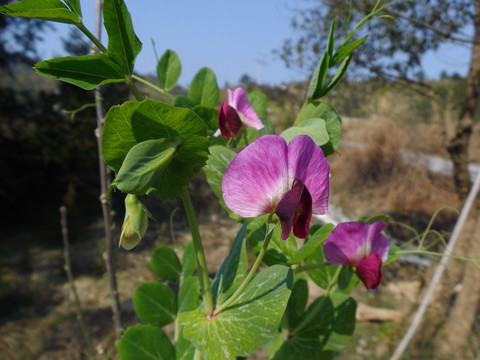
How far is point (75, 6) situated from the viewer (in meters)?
0.22

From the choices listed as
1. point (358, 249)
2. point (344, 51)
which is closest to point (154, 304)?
point (358, 249)

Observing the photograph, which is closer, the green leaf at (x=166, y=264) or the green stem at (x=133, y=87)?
the green stem at (x=133, y=87)

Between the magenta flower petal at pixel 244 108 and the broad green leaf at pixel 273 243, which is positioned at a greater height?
the magenta flower petal at pixel 244 108

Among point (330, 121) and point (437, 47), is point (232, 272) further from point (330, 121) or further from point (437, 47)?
point (437, 47)

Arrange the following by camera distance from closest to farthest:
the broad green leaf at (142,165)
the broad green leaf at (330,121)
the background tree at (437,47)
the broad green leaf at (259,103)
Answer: the broad green leaf at (142,165) → the broad green leaf at (330,121) → the broad green leaf at (259,103) → the background tree at (437,47)

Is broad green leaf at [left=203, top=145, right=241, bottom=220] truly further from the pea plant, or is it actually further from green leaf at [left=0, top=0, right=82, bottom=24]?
green leaf at [left=0, top=0, right=82, bottom=24]

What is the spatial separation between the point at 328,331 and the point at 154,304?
0.72 feet

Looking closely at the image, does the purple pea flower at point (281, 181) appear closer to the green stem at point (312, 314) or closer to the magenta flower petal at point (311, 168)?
the magenta flower petal at point (311, 168)

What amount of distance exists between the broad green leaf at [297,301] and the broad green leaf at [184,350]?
0.11m

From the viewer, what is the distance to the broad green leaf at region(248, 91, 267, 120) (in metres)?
0.39

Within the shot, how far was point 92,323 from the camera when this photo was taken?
6.05 feet

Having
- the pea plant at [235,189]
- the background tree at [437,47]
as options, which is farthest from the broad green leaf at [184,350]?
the background tree at [437,47]

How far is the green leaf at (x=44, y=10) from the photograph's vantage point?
0.20 metres

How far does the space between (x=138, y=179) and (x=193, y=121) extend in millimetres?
51
